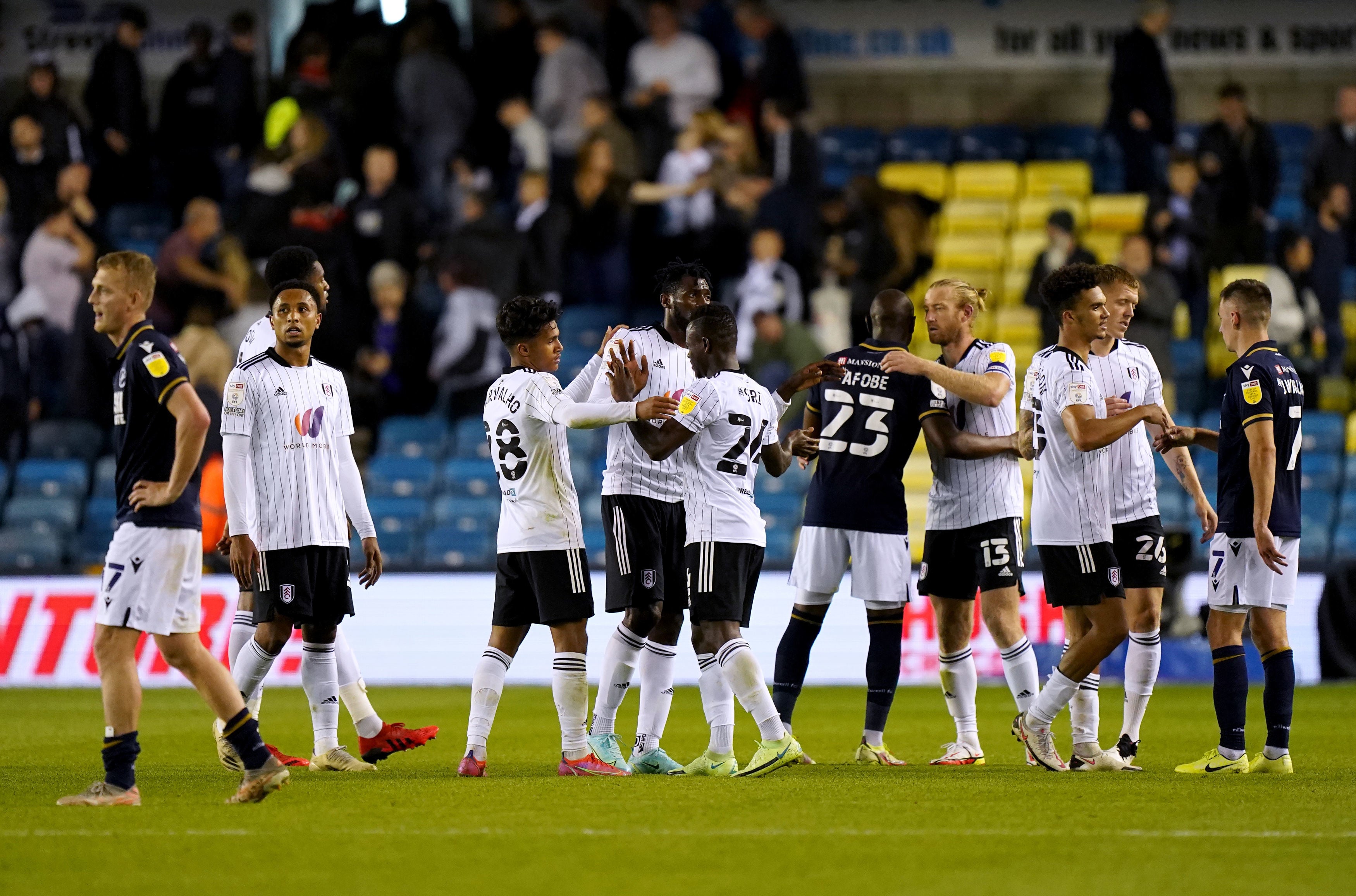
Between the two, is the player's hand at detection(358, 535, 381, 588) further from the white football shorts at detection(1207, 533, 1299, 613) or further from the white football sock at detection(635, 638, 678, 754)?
the white football shorts at detection(1207, 533, 1299, 613)

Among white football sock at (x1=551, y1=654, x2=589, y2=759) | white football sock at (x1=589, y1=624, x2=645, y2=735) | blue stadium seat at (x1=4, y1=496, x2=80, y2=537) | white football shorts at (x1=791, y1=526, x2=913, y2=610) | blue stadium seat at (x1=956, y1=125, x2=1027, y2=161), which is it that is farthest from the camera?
blue stadium seat at (x1=956, y1=125, x2=1027, y2=161)

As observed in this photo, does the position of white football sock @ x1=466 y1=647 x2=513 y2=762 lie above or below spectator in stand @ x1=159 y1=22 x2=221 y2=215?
below

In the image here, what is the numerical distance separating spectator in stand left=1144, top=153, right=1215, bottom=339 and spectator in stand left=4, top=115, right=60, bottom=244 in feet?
35.9

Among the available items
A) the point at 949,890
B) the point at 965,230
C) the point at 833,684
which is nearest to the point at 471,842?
the point at 949,890

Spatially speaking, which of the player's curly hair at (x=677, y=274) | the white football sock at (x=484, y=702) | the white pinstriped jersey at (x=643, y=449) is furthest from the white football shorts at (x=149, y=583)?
the player's curly hair at (x=677, y=274)

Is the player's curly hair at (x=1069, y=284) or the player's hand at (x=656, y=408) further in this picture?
the player's curly hair at (x=1069, y=284)

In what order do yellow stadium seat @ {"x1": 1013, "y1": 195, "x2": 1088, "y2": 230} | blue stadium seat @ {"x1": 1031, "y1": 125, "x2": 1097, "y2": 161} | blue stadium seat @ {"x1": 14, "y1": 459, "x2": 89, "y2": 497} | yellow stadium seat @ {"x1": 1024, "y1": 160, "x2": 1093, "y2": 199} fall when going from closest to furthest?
blue stadium seat @ {"x1": 14, "y1": 459, "x2": 89, "y2": 497}, yellow stadium seat @ {"x1": 1013, "y1": 195, "x2": 1088, "y2": 230}, yellow stadium seat @ {"x1": 1024, "y1": 160, "x2": 1093, "y2": 199}, blue stadium seat @ {"x1": 1031, "y1": 125, "x2": 1097, "y2": 161}

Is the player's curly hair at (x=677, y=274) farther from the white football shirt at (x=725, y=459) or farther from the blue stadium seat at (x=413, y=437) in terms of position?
the blue stadium seat at (x=413, y=437)

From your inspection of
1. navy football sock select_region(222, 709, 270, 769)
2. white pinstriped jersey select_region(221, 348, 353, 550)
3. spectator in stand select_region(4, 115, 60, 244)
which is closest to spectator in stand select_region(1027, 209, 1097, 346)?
white pinstriped jersey select_region(221, 348, 353, 550)

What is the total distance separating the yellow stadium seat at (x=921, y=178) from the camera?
19.5 m

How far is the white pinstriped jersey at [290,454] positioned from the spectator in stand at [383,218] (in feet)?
29.0

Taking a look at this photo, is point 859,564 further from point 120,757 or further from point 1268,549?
point 120,757

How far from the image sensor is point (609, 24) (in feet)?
60.9

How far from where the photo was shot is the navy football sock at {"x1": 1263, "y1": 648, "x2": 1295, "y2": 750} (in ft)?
26.2
